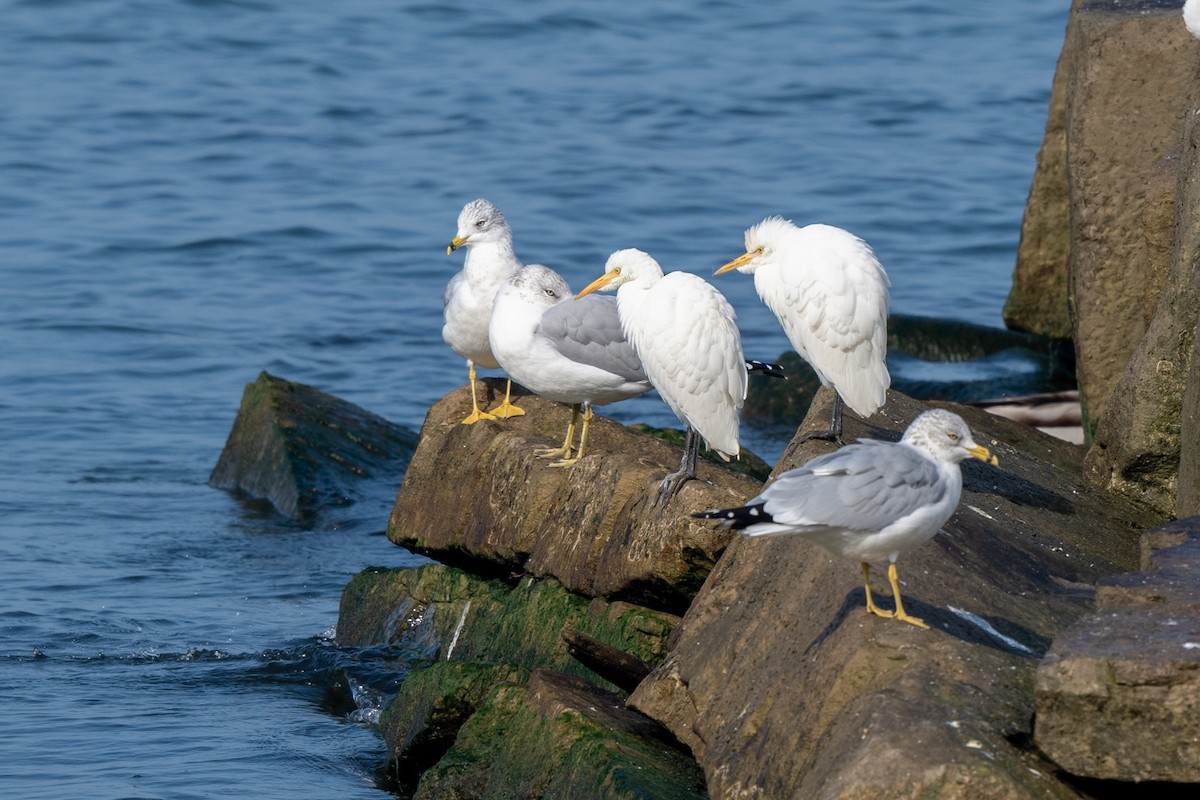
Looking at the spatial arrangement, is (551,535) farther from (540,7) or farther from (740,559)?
(540,7)

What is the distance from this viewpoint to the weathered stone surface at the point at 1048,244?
1230 centimetres

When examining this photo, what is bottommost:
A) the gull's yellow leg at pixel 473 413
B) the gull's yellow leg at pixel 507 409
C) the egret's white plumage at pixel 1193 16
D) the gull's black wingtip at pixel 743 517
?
the gull's yellow leg at pixel 507 409

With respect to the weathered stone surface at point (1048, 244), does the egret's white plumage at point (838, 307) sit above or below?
above

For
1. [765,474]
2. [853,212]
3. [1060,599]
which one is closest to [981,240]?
[853,212]

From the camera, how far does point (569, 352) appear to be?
27.1 ft

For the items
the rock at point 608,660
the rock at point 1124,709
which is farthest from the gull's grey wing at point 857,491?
the rock at point 608,660

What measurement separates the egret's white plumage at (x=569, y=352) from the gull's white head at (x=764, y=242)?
2.12ft

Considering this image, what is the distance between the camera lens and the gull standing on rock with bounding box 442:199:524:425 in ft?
30.7

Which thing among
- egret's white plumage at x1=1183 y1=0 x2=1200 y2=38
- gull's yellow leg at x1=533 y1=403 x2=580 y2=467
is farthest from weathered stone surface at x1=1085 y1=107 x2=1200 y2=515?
gull's yellow leg at x1=533 y1=403 x2=580 y2=467

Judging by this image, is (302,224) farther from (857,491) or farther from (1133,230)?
(857,491)

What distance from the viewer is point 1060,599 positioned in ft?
19.7

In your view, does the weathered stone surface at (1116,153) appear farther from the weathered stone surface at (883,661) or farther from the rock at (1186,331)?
the weathered stone surface at (883,661)

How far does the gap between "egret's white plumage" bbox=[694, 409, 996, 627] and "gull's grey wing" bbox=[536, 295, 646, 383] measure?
2945 millimetres

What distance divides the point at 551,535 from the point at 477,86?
1897 cm
